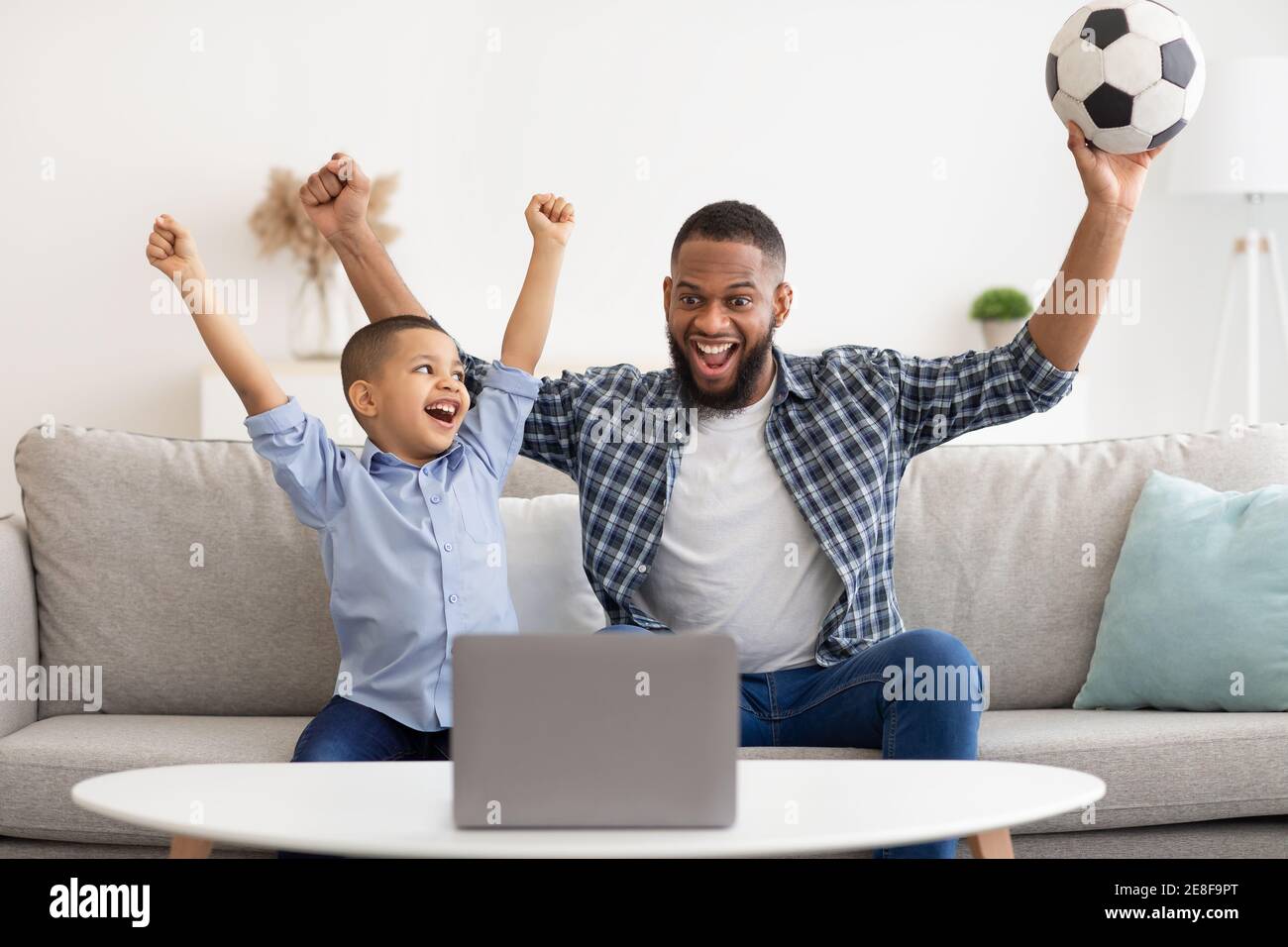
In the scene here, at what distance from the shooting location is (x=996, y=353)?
2.01 meters

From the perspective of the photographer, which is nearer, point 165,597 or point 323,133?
point 165,597

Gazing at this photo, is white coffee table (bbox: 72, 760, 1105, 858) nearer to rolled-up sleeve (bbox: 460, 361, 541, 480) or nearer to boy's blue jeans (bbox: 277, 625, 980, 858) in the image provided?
boy's blue jeans (bbox: 277, 625, 980, 858)

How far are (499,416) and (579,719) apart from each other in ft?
2.89

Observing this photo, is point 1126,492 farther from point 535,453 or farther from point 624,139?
point 624,139

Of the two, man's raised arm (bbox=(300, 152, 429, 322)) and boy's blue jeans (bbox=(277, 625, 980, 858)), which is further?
man's raised arm (bbox=(300, 152, 429, 322))

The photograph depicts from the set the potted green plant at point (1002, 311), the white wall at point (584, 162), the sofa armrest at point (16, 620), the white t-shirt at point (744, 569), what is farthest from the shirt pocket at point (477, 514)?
the potted green plant at point (1002, 311)

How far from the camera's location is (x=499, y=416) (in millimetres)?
1961

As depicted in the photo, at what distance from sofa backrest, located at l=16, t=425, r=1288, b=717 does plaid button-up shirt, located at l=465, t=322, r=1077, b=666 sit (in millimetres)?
152

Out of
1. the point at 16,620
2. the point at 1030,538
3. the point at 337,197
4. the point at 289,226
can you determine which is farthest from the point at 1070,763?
the point at 289,226

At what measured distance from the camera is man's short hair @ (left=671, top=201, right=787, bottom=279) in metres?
2.07

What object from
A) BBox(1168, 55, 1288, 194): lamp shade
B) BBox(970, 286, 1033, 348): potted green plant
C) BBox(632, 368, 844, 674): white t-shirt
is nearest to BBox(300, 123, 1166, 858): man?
BBox(632, 368, 844, 674): white t-shirt
